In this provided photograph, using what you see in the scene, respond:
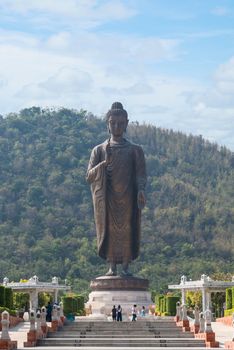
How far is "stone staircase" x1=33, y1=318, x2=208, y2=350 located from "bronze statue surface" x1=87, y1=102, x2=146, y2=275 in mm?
4808

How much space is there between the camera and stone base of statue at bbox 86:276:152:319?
36.2m

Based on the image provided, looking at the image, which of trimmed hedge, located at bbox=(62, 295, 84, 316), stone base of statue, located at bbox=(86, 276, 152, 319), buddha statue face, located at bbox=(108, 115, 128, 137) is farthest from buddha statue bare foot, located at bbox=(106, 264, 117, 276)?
buddha statue face, located at bbox=(108, 115, 128, 137)

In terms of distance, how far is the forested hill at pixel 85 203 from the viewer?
85000 millimetres

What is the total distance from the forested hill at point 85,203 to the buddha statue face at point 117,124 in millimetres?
38601

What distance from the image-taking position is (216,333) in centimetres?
3381

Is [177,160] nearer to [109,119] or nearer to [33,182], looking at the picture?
[33,182]

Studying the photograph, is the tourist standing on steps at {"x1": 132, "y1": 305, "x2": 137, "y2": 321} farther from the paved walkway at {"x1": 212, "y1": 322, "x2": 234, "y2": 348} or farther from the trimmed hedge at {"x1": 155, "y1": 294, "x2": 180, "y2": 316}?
the trimmed hedge at {"x1": 155, "y1": 294, "x2": 180, "y2": 316}

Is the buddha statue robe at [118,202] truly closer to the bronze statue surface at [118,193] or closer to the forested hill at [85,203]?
the bronze statue surface at [118,193]

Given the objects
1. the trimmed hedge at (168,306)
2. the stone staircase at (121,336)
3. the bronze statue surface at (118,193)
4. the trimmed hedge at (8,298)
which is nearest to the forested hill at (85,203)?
the trimmed hedge at (168,306)

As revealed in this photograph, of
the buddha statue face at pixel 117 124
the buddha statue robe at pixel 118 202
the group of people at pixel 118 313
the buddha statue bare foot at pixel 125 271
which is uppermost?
the buddha statue face at pixel 117 124

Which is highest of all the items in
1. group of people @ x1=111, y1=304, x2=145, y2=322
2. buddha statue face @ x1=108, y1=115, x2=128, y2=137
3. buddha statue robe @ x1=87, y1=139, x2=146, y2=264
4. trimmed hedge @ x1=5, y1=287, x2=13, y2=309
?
buddha statue face @ x1=108, y1=115, x2=128, y2=137

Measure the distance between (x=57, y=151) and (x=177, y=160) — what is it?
14.7 meters

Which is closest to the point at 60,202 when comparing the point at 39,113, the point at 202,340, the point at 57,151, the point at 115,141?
the point at 57,151

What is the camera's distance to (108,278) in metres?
36.6
